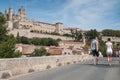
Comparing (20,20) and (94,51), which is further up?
(20,20)

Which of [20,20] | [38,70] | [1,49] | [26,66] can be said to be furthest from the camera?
[20,20]

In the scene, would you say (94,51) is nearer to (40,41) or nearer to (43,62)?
(43,62)

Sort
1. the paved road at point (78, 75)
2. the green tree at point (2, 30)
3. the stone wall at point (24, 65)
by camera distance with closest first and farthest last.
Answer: the paved road at point (78, 75)
the stone wall at point (24, 65)
the green tree at point (2, 30)

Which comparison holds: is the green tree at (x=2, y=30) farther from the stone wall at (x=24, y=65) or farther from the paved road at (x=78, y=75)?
the paved road at (x=78, y=75)

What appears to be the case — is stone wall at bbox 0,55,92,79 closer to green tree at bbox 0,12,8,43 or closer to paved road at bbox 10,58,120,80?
paved road at bbox 10,58,120,80

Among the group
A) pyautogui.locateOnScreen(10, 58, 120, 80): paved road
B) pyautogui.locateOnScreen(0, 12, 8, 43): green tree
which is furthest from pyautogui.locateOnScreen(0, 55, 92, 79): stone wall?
pyautogui.locateOnScreen(0, 12, 8, 43): green tree

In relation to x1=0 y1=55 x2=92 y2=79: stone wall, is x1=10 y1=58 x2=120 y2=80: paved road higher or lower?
lower

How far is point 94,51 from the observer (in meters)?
16.6

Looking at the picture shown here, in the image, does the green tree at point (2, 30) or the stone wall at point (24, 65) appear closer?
the stone wall at point (24, 65)

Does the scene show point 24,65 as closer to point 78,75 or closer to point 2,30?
point 78,75

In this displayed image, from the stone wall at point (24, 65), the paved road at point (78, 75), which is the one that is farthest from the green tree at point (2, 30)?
the paved road at point (78, 75)

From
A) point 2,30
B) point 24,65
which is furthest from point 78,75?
point 2,30

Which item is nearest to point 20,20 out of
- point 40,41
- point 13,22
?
point 13,22

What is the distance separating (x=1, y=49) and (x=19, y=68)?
48.0m
